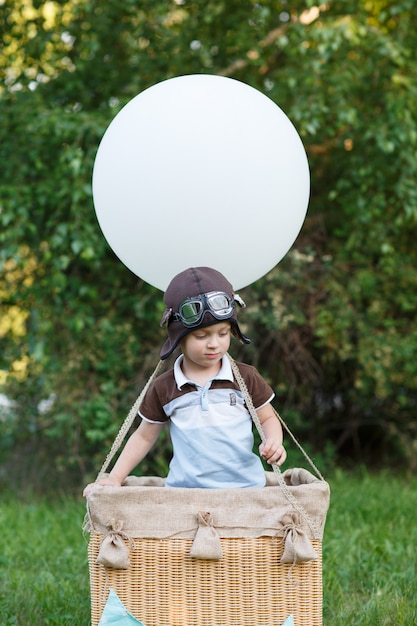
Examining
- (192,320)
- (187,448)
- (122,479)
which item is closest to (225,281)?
(192,320)

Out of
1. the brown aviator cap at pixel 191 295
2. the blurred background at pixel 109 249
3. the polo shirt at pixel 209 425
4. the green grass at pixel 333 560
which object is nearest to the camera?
the brown aviator cap at pixel 191 295

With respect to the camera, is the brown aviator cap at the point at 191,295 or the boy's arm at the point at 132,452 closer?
the brown aviator cap at the point at 191,295

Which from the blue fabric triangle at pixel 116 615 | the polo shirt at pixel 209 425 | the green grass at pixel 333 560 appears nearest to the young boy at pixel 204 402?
the polo shirt at pixel 209 425

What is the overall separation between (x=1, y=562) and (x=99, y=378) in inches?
54.7

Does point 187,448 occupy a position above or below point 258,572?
above

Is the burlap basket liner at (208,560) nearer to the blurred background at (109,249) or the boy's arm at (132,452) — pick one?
the boy's arm at (132,452)

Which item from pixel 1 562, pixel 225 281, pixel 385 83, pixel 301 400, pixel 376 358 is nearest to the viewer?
pixel 225 281

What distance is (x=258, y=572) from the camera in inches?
82.4

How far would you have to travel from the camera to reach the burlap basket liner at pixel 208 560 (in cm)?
208

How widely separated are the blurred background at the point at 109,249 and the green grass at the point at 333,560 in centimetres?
53

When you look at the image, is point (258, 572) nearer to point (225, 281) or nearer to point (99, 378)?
point (225, 281)

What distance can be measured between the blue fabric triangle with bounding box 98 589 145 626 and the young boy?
0.92 feet

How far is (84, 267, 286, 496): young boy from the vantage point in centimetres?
217

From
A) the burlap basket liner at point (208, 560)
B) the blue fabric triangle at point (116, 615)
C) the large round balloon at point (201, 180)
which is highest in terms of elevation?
the large round balloon at point (201, 180)
